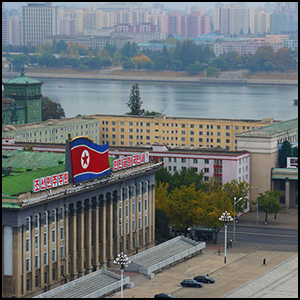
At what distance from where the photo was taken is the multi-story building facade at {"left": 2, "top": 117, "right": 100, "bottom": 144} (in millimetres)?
82688

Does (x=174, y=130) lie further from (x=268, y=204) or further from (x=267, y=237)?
(x=267, y=237)

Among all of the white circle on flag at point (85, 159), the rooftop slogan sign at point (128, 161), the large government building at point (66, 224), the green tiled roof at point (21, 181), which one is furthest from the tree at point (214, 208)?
the green tiled roof at point (21, 181)

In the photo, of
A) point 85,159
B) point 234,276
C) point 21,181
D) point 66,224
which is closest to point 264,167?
point 234,276

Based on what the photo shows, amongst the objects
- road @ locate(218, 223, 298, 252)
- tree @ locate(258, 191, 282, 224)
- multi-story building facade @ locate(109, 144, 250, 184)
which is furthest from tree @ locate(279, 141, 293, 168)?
road @ locate(218, 223, 298, 252)

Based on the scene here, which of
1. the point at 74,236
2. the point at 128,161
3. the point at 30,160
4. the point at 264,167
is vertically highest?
the point at 128,161

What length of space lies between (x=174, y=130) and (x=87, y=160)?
42.7 meters

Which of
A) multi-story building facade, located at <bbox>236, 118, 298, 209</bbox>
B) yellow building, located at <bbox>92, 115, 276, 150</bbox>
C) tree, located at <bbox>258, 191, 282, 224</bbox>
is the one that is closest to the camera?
tree, located at <bbox>258, 191, 282, 224</bbox>

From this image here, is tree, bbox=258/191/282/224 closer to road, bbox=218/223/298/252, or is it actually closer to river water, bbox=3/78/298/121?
road, bbox=218/223/298/252

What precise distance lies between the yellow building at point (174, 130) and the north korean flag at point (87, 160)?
3894 centimetres

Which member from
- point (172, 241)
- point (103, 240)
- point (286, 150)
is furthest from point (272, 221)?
point (103, 240)

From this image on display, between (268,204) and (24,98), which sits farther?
(24,98)

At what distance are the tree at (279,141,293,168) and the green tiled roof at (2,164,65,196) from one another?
27.4 m

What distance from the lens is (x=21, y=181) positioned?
4694 centimetres

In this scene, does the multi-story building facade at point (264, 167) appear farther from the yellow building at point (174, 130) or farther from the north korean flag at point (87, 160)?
the north korean flag at point (87, 160)
